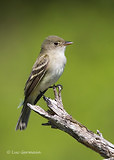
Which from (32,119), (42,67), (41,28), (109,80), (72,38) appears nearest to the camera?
(42,67)

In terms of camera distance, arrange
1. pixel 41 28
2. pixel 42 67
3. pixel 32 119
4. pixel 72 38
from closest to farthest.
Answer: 1. pixel 42 67
2. pixel 32 119
3. pixel 72 38
4. pixel 41 28

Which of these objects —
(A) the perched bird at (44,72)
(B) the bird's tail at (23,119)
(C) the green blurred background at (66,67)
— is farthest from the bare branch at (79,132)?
(C) the green blurred background at (66,67)

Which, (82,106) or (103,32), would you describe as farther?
(103,32)

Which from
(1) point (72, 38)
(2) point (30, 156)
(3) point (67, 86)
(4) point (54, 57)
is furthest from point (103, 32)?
(2) point (30, 156)

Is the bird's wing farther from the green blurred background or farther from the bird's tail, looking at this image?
the green blurred background

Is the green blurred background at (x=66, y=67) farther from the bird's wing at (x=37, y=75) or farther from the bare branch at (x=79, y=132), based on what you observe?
the bare branch at (x=79, y=132)

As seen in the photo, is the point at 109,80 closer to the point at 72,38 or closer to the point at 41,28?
the point at 72,38
